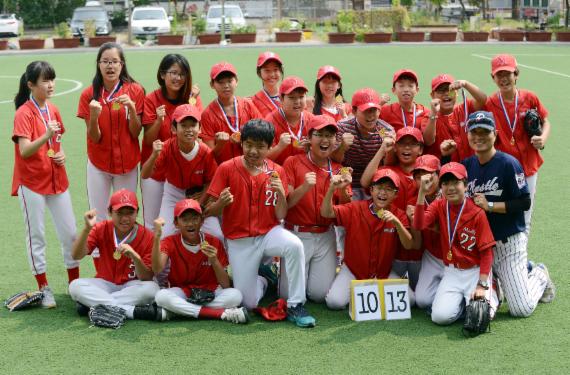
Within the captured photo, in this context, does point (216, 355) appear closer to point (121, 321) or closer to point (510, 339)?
point (121, 321)

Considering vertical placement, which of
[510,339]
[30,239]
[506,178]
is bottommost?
[510,339]

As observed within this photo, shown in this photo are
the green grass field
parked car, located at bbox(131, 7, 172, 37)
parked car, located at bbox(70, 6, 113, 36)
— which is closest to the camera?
the green grass field

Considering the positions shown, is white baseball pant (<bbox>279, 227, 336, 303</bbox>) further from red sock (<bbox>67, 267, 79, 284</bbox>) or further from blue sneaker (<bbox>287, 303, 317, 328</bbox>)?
red sock (<bbox>67, 267, 79, 284</bbox>)

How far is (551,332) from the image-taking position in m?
5.92

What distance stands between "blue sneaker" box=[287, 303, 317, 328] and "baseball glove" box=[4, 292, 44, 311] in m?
2.22

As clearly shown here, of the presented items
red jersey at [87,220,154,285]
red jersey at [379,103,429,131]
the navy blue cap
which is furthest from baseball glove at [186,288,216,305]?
the navy blue cap

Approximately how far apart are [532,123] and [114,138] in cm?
392

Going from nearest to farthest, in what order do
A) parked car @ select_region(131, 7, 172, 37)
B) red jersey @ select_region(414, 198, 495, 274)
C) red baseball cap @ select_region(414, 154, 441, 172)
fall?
red jersey @ select_region(414, 198, 495, 274)
red baseball cap @ select_region(414, 154, 441, 172)
parked car @ select_region(131, 7, 172, 37)

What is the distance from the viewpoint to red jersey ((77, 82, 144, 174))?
703 centimetres

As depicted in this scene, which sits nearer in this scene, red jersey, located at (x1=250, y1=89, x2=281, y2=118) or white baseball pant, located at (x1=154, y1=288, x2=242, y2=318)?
white baseball pant, located at (x1=154, y1=288, x2=242, y2=318)

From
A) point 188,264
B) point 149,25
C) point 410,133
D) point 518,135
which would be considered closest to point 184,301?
point 188,264

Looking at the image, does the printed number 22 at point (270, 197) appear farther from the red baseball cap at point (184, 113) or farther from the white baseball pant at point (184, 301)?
the red baseball cap at point (184, 113)

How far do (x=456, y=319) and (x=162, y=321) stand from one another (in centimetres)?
244

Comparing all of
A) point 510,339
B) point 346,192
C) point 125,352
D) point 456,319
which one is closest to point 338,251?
point 346,192
